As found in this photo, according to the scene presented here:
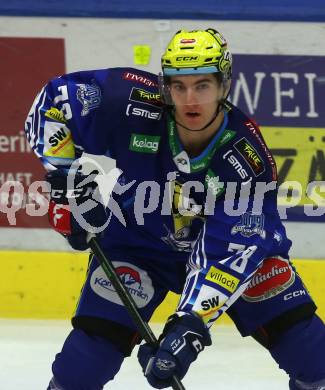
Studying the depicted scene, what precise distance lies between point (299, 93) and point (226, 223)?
2.01 metres

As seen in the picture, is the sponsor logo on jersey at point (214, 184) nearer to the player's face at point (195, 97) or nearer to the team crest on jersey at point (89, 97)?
the player's face at point (195, 97)

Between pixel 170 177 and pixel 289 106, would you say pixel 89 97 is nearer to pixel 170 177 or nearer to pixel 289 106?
pixel 170 177

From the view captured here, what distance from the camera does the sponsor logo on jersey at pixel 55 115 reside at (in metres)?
3.44

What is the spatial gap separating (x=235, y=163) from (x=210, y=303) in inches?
15.7

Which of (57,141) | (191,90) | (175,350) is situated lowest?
(175,350)

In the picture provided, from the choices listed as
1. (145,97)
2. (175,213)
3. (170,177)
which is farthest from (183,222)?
(145,97)

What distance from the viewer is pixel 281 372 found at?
455 cm

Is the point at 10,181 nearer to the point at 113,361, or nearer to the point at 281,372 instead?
the point at 281,372

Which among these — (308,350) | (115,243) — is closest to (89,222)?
(115,243)

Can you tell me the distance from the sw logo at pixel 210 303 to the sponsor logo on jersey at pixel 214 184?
1.01 feet

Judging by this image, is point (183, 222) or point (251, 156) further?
point (183, 222)

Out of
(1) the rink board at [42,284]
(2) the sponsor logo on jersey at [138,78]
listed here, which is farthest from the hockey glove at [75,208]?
(1) the rink board at [42,284]

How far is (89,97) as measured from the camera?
3410 millimetres

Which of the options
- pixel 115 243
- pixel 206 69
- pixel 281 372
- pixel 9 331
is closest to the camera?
pixel 206 69
